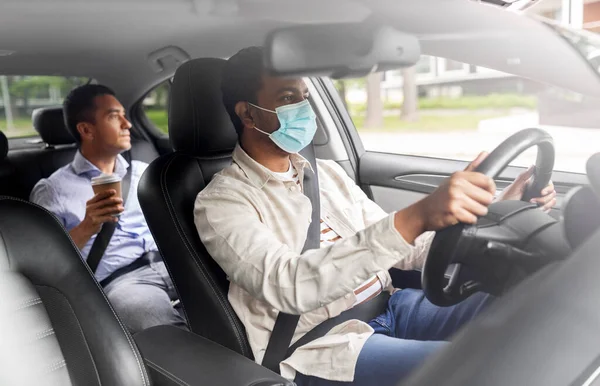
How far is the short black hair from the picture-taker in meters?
2.54

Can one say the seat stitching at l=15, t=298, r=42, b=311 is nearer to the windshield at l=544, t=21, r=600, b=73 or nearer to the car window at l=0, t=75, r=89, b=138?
the windshield at l=544, t=21, r=600, b=73

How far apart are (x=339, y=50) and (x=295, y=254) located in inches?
18.6

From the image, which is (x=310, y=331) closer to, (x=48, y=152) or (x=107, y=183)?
(x=107, y=183)

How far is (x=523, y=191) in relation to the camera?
39.7 inches

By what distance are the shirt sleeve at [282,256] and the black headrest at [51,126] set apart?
1872mm

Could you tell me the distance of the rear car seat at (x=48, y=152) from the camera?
2779 millimetres

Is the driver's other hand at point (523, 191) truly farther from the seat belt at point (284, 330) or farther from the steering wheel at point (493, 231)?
the seat belt at point (284, 330)

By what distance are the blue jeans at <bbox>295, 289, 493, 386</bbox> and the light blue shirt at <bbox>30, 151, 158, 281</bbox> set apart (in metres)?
1.12

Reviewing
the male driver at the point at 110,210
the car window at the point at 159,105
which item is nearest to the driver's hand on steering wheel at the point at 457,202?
the car window at the point at 159,105

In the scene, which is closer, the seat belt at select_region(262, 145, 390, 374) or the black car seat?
the black car seat

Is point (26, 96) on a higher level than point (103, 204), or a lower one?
higher

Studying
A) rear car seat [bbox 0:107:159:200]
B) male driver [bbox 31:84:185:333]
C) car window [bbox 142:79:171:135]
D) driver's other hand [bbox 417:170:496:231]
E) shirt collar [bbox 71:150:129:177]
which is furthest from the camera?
rear car seat [bbox 0:107:159:200]

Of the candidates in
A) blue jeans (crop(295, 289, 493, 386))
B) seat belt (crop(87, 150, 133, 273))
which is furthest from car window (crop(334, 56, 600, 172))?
seat belt (crop(87, 150, 133, 273))

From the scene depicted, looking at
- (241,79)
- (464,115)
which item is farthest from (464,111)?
(241,79)
